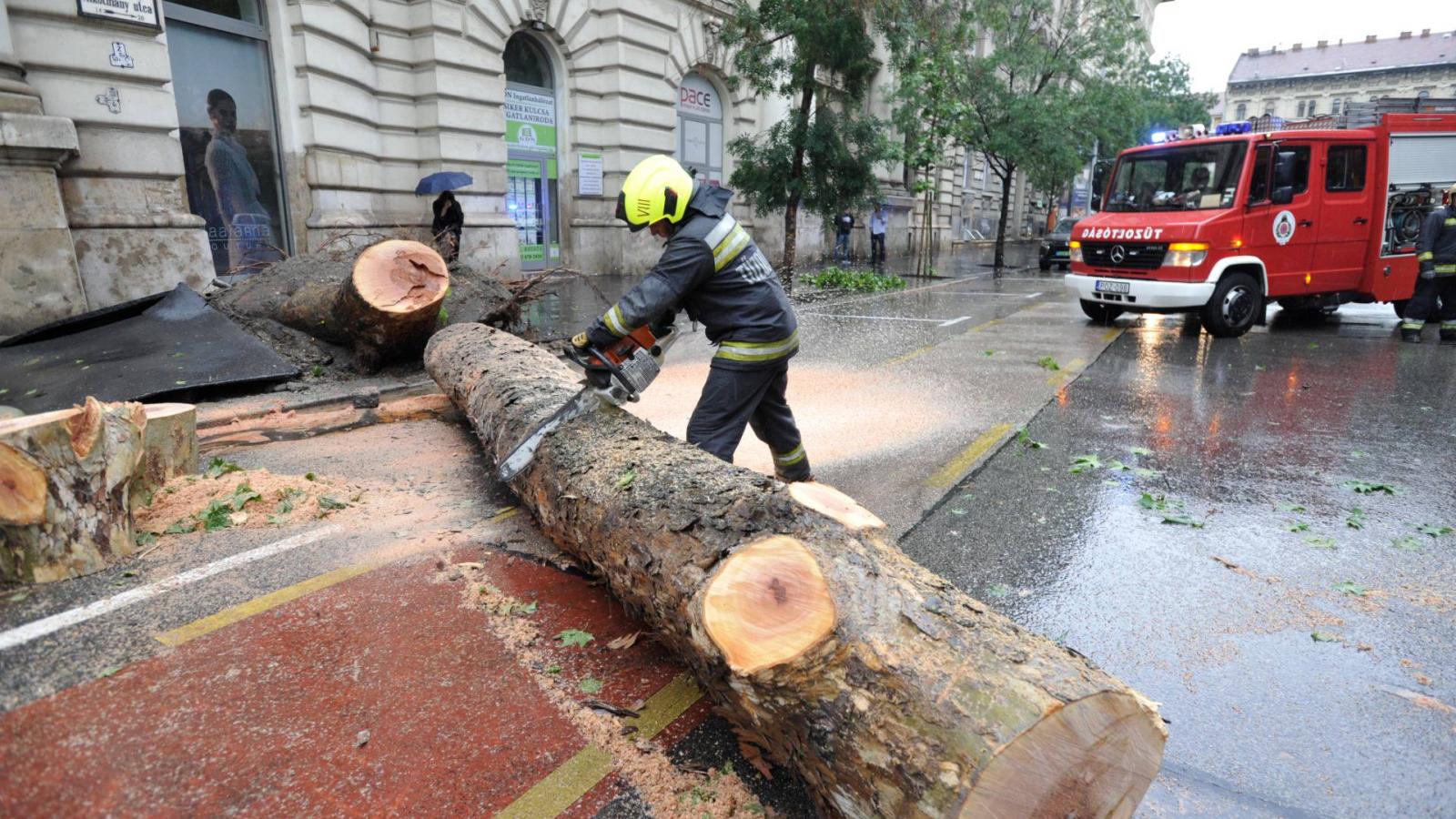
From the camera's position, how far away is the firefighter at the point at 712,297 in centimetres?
352

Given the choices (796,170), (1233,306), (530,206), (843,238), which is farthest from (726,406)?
(843,238)

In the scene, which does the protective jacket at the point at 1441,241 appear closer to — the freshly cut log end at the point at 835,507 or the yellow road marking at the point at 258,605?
the freshly cut log end at the point at 835,507

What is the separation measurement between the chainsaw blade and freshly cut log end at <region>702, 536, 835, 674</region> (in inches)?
67.8

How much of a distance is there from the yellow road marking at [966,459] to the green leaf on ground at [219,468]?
3.98m

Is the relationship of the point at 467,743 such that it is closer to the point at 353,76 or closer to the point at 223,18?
the point at 223,18

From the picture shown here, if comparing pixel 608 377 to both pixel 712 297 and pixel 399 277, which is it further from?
pixel 399 277

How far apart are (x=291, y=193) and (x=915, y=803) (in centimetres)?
1271

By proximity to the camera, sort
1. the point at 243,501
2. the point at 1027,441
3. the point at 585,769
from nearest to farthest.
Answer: the point at 585,769
the point at 243,501
the point at 1027,441

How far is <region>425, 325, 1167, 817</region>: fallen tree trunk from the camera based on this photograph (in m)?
1.70

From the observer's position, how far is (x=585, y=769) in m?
2.29

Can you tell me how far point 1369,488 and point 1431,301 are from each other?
771cm

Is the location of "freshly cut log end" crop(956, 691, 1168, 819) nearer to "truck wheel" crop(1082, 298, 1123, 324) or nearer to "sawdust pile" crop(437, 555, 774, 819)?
"sawdust pile" crop(437, 555, 774, 819)

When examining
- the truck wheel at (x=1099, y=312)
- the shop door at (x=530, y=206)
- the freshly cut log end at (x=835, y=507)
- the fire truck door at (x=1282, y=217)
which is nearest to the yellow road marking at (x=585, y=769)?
the freshly cut log end at (x=835, y=507)

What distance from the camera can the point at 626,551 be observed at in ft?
9.10
